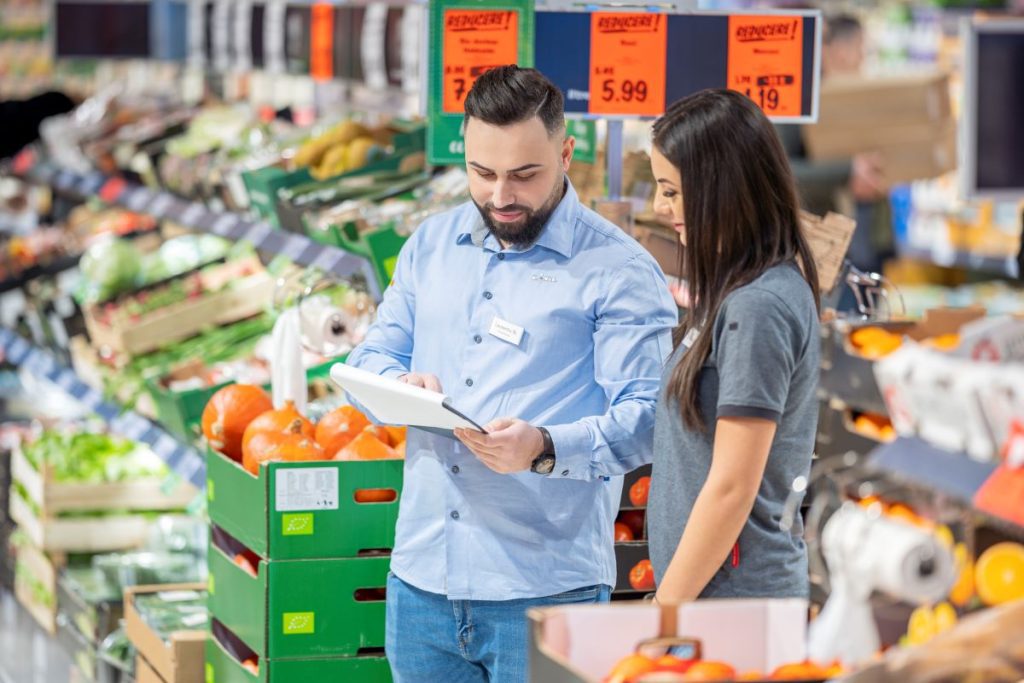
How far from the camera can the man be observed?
112 inches

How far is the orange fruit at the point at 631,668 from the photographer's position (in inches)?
77.2

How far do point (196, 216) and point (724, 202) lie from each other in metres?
4.12

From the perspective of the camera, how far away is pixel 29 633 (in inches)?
249

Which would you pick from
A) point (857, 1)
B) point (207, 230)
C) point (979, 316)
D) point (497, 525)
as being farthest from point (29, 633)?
point (857, 1)

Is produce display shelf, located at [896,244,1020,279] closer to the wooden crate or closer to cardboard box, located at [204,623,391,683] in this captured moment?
the wooden crate

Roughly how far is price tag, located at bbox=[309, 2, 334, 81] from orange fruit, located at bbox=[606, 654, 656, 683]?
492cm

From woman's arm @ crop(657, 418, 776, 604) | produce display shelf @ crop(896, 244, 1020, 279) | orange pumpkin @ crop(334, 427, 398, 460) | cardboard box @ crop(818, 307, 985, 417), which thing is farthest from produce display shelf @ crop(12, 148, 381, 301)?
produce display shelf @ crop(896, 244, 1020, 279)

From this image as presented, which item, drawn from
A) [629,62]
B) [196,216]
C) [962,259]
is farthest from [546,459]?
[962,259]

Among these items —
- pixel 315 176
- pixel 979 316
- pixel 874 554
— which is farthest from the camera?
pixel 315 176

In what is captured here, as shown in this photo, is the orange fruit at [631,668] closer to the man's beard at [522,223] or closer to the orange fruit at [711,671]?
the orange fruit at [711,671]

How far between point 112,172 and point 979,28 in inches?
179

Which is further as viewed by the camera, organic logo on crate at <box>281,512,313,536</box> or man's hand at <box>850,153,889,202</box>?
man's hand at <box>850,153,889,202</box>

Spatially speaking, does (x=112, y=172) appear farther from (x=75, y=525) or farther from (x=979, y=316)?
(x=979, y=316)

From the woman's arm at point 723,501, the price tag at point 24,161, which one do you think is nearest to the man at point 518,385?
the woman's arm at point 723,501
